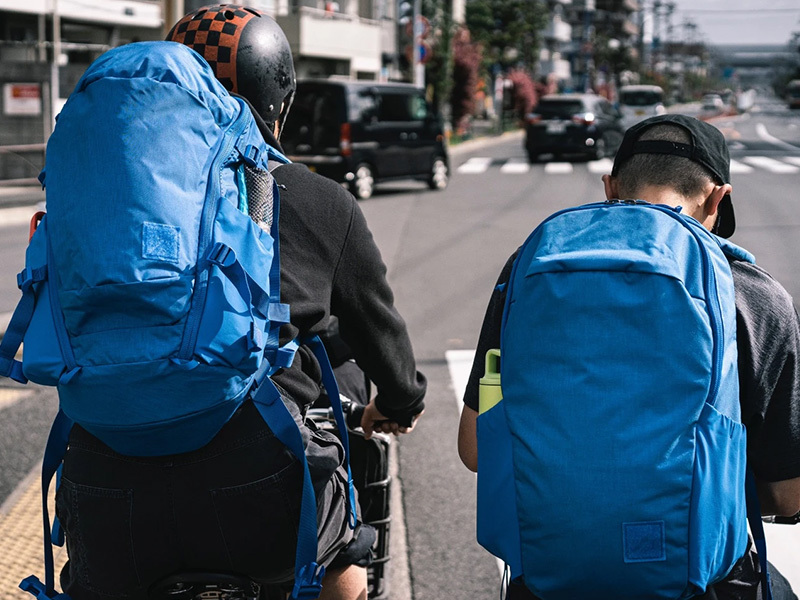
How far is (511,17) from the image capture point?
2156 inches

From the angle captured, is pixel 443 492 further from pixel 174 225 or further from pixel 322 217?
pixel 174 225

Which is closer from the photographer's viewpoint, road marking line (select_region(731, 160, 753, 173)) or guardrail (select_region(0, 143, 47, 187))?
guardrail (select_region(0, 143, 47, 187))

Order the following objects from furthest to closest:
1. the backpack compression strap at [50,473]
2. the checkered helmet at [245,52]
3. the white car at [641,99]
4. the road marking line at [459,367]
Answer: the white car at [641,99] → the road marking line at [459,367] → the checkered helmet at [245,52] → the backpack compression strap at [50,473]

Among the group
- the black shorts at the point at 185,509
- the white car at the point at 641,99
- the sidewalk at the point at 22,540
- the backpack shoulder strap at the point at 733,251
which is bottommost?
the sidewalk at the point at 22,540

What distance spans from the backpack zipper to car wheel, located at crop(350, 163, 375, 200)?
1605cm

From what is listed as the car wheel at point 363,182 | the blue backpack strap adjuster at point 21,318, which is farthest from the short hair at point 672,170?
the car wheel at point 363,182

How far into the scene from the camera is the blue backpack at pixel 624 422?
1.58 meters

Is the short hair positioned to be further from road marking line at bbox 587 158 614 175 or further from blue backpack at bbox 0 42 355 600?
road marking line at bbox 587 158 614 175

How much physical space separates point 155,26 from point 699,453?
26.6 metres

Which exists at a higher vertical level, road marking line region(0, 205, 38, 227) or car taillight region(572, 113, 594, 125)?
car taillight region(572, 113, 594, 125)

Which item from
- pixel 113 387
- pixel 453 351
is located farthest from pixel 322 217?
pixel 453 351

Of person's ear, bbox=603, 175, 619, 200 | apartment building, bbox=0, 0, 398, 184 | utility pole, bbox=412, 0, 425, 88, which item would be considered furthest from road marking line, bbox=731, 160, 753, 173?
person's ear, bbox=603, 175, 619, 200

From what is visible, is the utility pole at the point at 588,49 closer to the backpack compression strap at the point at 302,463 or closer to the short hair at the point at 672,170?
the short hair at the point at 672,170

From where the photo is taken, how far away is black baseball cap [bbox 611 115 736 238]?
6.36 feet
